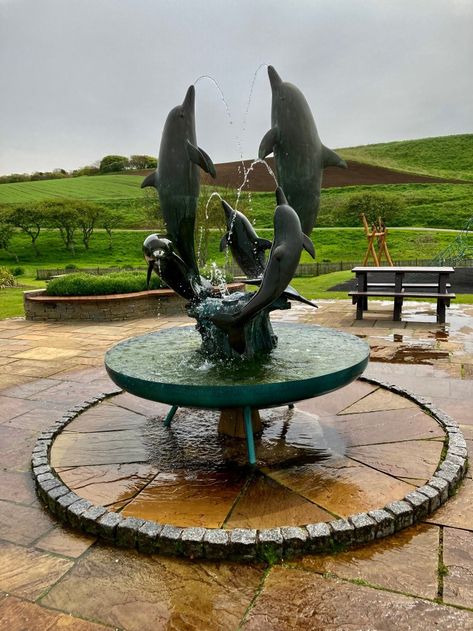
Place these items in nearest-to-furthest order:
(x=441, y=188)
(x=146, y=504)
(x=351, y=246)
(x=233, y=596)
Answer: (x=233, y=596) → (x=146, y=504) → (x=351, y=246) → (x=441, y=188)

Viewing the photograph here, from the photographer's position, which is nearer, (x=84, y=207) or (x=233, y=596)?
(x=233, y=596)

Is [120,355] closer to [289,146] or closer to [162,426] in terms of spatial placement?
[162,426]

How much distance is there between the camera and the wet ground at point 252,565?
2.01m

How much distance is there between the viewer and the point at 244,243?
13.7 ft

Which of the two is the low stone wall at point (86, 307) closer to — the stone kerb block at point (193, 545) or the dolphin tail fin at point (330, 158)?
the dolphin tail fin at point (330, 158)

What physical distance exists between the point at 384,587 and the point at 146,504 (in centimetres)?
136

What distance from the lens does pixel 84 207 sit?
121 ft

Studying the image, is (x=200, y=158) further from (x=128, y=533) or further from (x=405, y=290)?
(x=405, y=290)

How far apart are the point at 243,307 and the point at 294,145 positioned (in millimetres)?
1405

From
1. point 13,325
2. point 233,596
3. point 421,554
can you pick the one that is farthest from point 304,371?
point 13,325

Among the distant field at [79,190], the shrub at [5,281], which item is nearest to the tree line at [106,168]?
the distant field at [79,190]

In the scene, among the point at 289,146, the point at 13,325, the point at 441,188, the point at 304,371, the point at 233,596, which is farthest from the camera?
the point at 441,188

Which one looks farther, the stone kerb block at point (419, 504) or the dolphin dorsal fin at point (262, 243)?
the dolphin dorsal fin at point (262, 243)

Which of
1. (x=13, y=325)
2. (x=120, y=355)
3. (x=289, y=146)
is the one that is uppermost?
(x=289, y=146)
